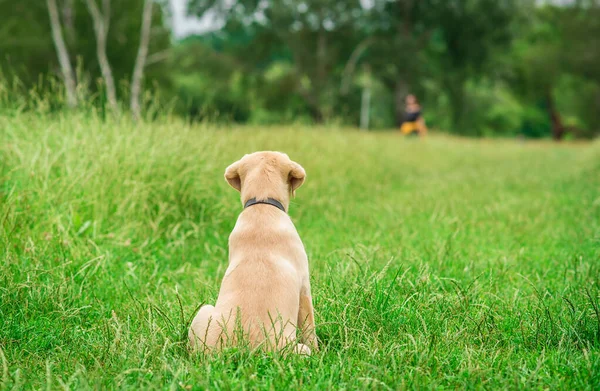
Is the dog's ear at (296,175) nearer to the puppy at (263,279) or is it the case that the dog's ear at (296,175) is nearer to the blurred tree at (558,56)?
the puppy at (263,279)

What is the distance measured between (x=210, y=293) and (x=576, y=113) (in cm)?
5880

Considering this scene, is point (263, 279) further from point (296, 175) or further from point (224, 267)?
point (224, 267)

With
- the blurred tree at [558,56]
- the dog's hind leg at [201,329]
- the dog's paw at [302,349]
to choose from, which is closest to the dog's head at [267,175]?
the dog's hind leg at [201,329]

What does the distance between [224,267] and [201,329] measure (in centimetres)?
182

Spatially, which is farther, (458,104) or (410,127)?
(458,104)

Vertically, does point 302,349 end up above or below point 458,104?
below

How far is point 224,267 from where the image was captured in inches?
166

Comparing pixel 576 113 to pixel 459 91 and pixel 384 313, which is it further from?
pixel 384 313

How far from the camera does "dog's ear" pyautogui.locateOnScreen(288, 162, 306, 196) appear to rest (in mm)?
2842

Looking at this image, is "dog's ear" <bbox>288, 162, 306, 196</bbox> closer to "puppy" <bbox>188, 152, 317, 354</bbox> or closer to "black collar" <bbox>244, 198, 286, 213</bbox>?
"puppy" <bbox>188, 152, 317, 354</bbox>

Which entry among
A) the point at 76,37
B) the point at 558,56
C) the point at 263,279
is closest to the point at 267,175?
the point at 263,279

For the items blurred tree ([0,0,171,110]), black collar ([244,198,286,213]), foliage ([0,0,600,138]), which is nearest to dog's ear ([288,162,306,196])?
black collar ([244,198,286,213])

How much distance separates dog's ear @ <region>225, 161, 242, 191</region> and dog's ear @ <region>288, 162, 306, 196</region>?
280mm

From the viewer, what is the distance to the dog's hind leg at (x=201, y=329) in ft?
7.72
